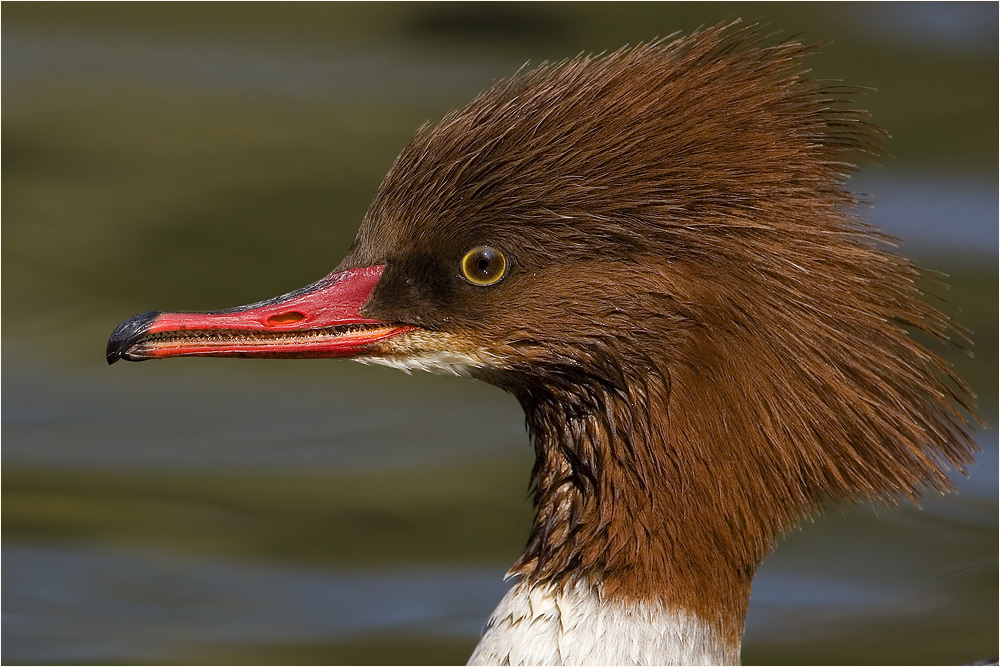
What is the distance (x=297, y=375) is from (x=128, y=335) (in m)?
2.79

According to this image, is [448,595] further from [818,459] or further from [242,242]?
[818,459]

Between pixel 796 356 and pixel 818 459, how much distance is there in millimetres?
222

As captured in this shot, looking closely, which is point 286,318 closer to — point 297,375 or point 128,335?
point 128,335

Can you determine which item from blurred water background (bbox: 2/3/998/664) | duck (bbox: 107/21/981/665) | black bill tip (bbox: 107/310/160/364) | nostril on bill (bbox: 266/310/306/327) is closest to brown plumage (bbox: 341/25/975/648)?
duck (bbox: 107/21/981/665)

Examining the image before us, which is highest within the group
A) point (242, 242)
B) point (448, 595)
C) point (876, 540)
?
point (242, 242)

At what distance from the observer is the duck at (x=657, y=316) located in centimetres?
300

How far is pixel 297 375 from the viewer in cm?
591

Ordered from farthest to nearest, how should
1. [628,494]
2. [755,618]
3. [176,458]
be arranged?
[176,458]
[755,618]
[628,494]

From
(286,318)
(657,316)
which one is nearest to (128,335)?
(286,318)

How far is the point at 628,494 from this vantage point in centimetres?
319

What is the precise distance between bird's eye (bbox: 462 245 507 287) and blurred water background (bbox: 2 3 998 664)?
2042 mm

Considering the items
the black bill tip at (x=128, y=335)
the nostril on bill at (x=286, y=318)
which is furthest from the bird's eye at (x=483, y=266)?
the black bill tip at (x=128, y=335)

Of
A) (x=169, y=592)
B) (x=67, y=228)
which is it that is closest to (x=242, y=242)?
(x=67, y=228)

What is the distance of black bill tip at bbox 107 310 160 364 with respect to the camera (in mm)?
3123
